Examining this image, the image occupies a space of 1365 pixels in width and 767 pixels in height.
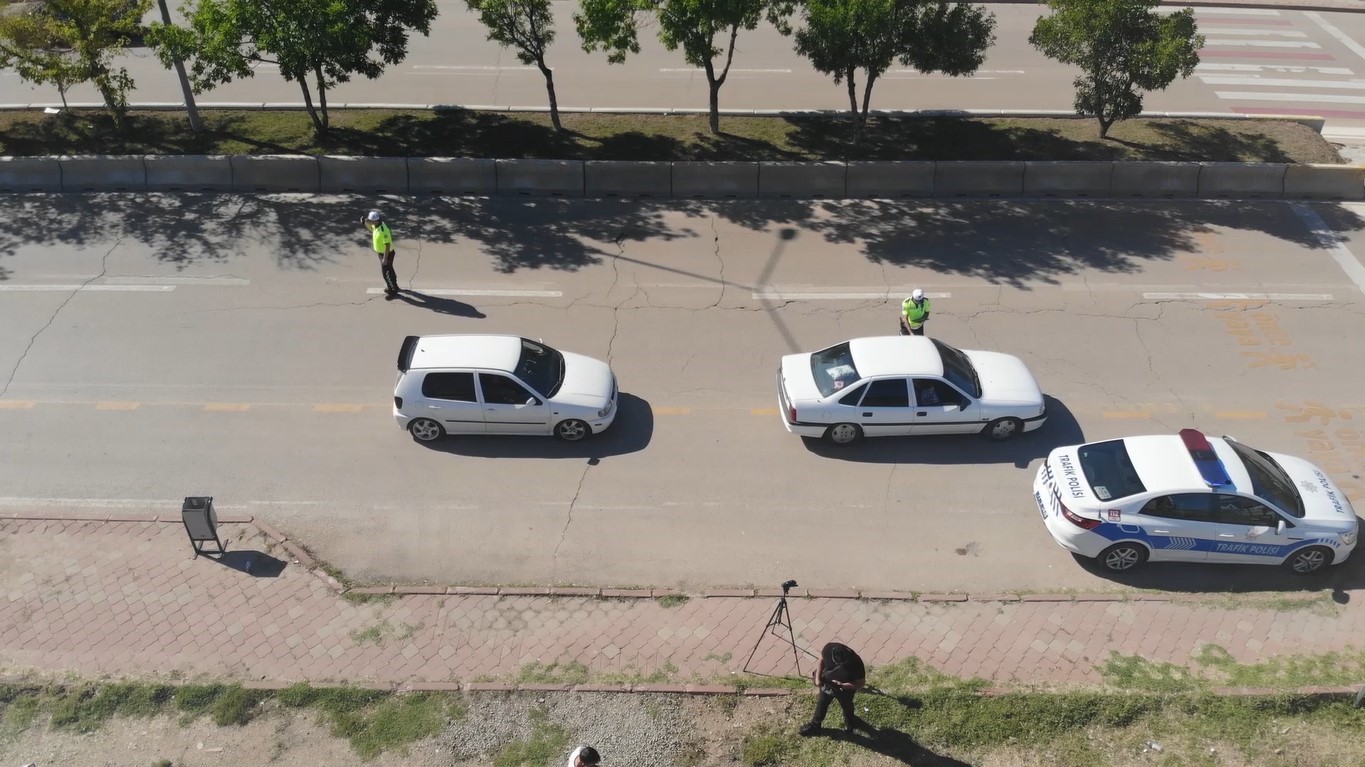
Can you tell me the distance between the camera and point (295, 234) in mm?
18844

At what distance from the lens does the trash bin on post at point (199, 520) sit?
11.3 meters

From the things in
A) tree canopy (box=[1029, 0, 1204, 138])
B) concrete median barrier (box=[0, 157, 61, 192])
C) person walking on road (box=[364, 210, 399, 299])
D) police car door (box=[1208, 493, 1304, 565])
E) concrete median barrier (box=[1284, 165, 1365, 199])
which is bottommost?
police car door (box=[1208, 493, 1304, 565])

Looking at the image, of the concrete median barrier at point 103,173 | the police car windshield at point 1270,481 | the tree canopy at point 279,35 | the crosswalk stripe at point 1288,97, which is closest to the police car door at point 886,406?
the police car windshield at point 1270,481

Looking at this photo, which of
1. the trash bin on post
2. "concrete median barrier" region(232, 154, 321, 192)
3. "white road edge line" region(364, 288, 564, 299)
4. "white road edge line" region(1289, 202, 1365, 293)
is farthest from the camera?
"concrete median barrier" region(232, 154, 321, 192)

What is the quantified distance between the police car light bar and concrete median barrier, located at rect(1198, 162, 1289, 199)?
11.2 m

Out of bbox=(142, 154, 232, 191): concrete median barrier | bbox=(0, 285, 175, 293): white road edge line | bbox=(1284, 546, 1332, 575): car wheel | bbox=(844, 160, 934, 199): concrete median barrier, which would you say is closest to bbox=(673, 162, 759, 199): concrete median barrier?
bbox=(844, 160, 934, 199): concrete median barrier

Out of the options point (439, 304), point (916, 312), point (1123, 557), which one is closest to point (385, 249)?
point (439, 304)

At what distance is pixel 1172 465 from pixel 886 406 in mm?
3606

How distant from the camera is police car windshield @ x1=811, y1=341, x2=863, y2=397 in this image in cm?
1345

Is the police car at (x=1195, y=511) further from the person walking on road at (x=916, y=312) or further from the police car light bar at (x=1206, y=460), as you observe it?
the person walking on road at (x=916, y=312)

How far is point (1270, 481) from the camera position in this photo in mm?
11789

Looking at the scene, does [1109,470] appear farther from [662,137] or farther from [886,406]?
[662,137]

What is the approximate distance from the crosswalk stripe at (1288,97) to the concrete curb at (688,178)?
5.99 metres

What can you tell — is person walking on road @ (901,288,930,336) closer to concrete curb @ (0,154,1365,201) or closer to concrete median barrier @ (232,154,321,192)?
concrete curb @ (0,154,1365,201)
